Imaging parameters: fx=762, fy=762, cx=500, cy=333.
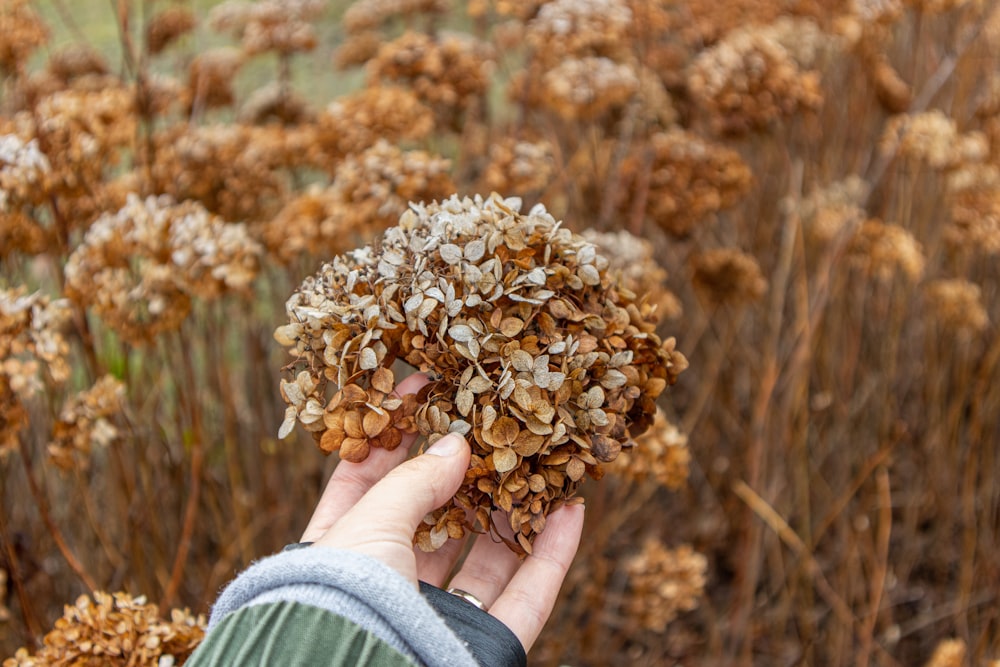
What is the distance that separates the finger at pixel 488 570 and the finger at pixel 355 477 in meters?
0.16

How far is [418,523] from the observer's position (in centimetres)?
80

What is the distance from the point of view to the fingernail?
0.79 metres

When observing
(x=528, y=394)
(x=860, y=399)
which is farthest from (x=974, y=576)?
(x=528, y=394)

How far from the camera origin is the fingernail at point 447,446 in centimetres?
79

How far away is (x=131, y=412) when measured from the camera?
1470 millimetres

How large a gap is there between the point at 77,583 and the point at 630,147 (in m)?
1.64

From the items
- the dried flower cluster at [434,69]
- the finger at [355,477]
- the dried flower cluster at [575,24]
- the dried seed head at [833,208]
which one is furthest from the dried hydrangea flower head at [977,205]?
the finger at [355,477]

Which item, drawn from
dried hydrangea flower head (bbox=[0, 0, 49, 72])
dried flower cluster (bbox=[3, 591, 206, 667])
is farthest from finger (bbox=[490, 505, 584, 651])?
dried hydrangea flower head (bbox=[0, 0, 49, 72])

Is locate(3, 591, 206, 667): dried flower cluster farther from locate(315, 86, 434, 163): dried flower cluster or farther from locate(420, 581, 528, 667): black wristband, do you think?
locate(315, 86, 434, 163): dried flower cluster

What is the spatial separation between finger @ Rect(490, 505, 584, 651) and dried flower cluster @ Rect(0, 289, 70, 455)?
649mm

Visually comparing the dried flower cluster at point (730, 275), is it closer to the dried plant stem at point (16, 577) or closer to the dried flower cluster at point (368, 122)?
the dried flower cluster at point (368, 122)

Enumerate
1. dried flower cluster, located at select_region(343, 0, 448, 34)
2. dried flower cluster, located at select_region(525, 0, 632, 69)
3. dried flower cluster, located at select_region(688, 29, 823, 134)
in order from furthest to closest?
dried flower cluster, located at select_region(343, 0, 448, 34)
dried flower cluster, located at select_region(688, 29, 823, 134)
dried flower cluster, located at select_region(525, 0, 632, 69)

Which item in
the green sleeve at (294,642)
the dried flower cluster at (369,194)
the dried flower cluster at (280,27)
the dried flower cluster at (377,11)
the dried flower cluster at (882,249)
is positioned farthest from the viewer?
the dried flower cluster at (377,11)

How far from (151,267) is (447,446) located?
666 mm
